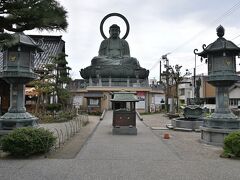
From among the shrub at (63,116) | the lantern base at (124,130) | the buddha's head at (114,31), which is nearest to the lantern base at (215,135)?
the lantern base at (124,130)

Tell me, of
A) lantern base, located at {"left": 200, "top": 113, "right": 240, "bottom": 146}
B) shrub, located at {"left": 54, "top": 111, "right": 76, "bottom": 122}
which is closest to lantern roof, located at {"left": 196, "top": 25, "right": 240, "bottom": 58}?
lantern base, located at {"left": 200, "top": 113, "right": 240, "bottom": 146}

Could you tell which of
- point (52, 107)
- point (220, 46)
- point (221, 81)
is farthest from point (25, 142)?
point (52, 107)

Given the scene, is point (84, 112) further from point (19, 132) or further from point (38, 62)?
point (19, 132)

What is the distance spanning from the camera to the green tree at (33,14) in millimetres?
6551

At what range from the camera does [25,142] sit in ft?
35.1

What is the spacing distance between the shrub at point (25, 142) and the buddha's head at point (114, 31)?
3766 cm

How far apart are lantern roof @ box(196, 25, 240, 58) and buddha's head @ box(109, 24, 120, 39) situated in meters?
32.0

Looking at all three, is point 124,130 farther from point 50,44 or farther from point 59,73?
point 50,44

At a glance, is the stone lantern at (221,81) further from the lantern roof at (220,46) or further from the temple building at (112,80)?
the temple building at (112,80)

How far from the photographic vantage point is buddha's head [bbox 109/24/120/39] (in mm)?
47469

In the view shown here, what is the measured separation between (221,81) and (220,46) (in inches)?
68.8

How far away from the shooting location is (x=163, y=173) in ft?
28.8

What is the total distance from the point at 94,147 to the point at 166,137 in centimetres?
503

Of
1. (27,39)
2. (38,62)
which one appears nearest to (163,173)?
(27,39)
